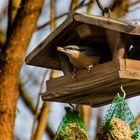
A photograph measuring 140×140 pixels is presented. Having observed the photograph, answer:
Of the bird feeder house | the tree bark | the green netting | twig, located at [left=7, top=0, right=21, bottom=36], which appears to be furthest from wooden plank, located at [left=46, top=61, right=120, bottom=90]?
twig, located at [left=7, top=0, right=21, bottom=36]

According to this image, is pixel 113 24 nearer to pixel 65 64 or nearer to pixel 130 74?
pixel 130 74

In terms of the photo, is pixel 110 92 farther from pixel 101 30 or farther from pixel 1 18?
pixel 1 18

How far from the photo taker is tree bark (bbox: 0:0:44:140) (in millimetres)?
2857

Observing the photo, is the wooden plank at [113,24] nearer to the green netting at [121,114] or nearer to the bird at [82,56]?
the bird at [82,56]

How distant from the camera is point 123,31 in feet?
6.72

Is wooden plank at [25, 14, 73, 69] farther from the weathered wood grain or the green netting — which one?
the green netting

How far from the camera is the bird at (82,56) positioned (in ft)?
7.06

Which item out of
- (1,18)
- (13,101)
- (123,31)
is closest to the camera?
(123,31)

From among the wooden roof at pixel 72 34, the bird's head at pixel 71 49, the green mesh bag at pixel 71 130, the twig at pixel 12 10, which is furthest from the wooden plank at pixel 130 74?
the twig at pixel 12 10

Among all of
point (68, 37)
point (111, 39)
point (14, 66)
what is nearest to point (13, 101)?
point (14, 66)

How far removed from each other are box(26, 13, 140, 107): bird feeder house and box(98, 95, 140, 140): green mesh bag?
0.29 ft

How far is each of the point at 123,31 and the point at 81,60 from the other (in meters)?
0.21

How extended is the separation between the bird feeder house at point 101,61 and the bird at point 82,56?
0.03 metres

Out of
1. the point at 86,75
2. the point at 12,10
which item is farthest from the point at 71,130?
the point at 12,10
